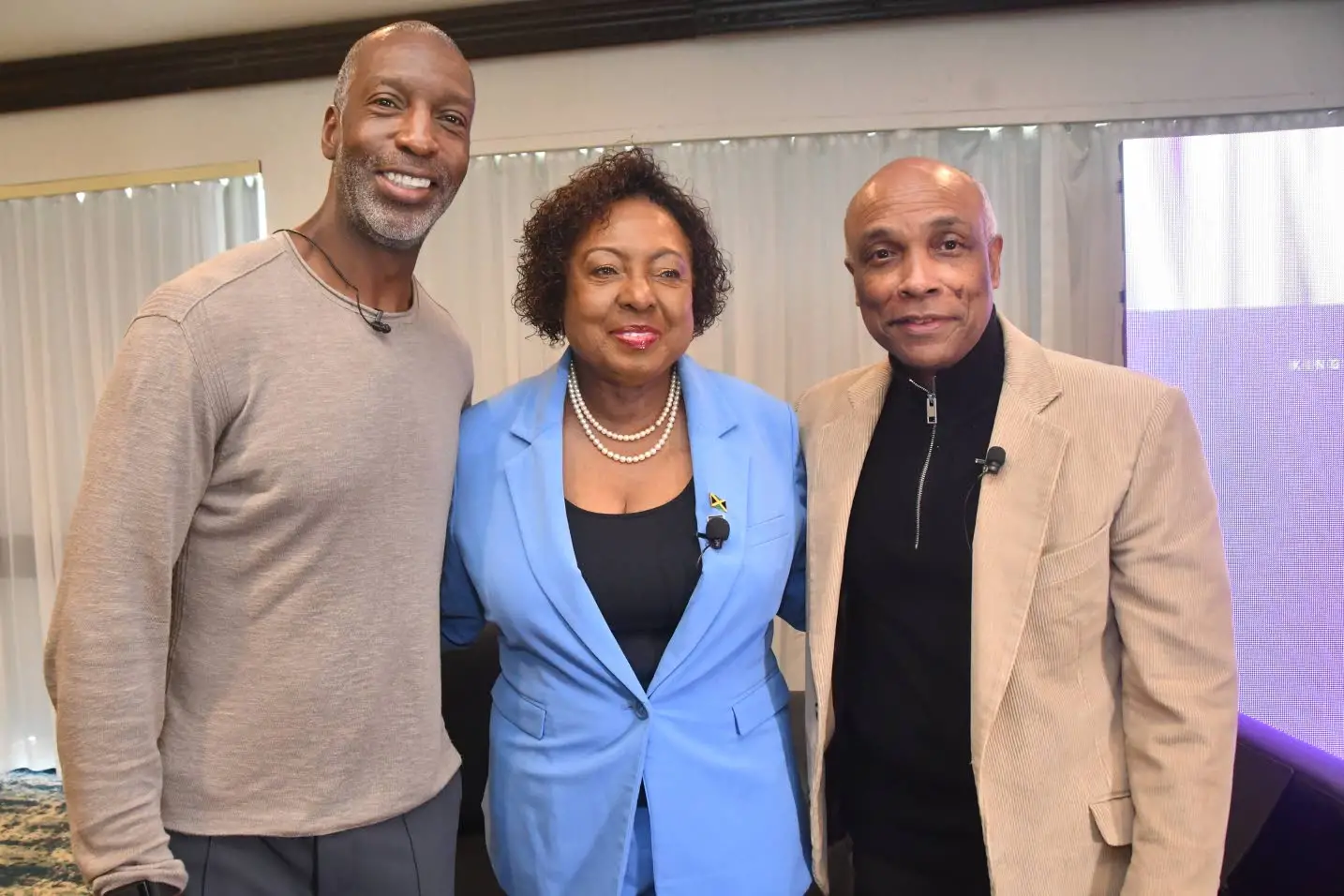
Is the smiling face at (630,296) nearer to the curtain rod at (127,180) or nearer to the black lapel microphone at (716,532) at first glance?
the black lapel microphone at (716,532)

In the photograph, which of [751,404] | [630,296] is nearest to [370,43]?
[630,296]

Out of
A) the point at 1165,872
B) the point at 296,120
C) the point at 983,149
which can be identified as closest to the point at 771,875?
the point at 1165,872

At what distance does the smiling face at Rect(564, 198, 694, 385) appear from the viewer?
4.76ft

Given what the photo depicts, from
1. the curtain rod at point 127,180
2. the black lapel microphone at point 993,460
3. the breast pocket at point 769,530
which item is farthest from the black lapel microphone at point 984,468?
the curtain rod at point 127,180

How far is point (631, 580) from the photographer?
1.35m

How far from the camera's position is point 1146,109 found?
3053mm

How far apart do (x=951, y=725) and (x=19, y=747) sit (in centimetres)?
437

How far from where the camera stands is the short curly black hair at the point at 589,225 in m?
1.55

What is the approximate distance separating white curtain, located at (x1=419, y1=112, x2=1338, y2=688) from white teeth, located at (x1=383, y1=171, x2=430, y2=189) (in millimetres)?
2072

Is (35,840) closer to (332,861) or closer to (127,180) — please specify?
(127,180)

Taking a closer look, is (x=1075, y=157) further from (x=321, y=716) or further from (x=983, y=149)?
(x=321, y=716)

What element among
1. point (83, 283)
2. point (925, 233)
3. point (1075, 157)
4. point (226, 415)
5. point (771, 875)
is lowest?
point (771, 875)

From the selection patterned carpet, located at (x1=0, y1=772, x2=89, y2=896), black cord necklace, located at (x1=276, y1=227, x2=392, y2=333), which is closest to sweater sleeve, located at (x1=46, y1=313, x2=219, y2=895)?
black cord necklace, located at (x1=276, y1=227, x2=392, y2=333)

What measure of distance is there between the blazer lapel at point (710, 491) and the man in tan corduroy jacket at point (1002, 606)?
0.50ft
